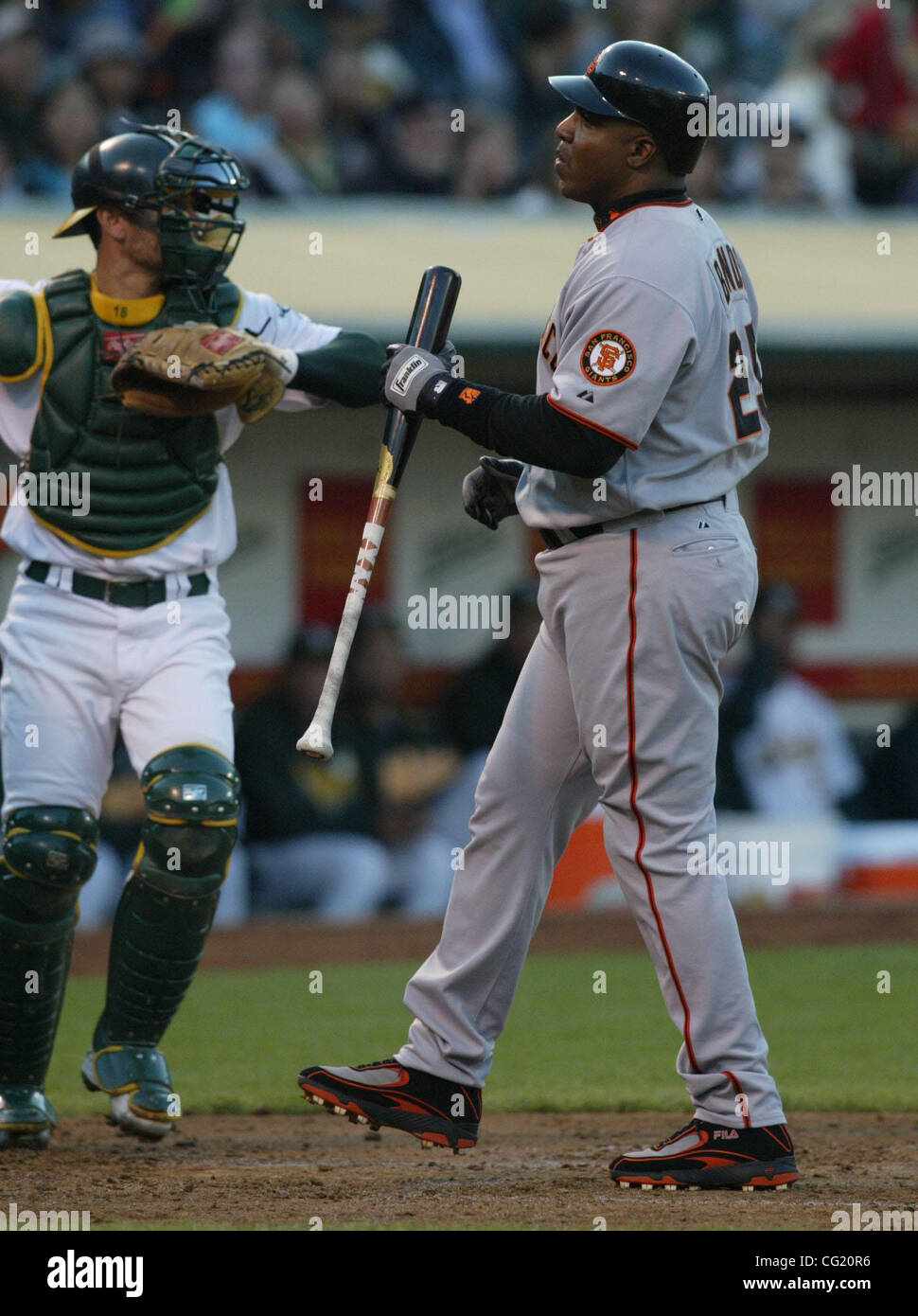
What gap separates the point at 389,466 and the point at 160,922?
3.47ft

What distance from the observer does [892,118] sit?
1009 centimetres

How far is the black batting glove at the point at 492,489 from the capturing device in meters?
4.10

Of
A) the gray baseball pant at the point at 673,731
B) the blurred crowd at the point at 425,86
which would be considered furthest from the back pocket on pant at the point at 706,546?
the blurred crowd at the point at 425,86

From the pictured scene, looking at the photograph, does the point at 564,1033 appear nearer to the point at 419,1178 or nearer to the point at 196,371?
the point at 419,1178

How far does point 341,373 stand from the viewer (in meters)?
4.33

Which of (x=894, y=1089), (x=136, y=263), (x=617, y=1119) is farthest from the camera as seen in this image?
(x=894, y=1089)

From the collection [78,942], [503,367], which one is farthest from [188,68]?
[78,942]

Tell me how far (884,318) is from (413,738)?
2804 millimetres

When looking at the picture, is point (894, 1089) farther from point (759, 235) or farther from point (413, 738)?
point (759, 235)

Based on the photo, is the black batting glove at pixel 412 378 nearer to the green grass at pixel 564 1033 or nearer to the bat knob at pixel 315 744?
the bat knob at pixel 315 744

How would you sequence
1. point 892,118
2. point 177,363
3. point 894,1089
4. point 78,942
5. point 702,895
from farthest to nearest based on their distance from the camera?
1. point 892,118
2. point 78,942
3. point 894,1089
4. point 177,363
5. point 702,895

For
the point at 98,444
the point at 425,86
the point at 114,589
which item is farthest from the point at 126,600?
the point at 425,86

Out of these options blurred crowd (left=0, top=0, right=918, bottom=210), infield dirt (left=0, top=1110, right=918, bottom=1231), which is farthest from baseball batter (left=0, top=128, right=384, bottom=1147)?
blurred crowd (left=0, top=0, right=918, bottom=210)

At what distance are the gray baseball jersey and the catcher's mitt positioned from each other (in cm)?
67
